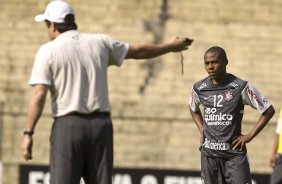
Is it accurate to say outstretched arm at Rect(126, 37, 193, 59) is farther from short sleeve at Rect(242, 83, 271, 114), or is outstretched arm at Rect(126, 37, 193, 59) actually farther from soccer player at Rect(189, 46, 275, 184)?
short sleeve at Rect(242, 83, 271, 114)

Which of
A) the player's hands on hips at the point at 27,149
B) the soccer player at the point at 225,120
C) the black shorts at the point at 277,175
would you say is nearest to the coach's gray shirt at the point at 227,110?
the soccer player at the point at 225,120

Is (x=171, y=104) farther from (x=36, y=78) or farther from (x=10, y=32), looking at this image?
(x=36, y=78)

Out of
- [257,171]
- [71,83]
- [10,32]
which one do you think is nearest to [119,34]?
[10,32]

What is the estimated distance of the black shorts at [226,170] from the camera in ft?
28.8

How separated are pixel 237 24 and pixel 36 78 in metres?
9.20

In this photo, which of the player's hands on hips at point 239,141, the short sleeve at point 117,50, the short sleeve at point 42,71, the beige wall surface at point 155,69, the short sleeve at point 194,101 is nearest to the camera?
the short sleeve at point 42,71

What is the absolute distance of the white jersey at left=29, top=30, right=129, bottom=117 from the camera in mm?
7004

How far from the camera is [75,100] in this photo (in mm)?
7039

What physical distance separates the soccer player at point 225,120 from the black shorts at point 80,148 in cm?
191

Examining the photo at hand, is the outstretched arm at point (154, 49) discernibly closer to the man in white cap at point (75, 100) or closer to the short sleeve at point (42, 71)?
the man in white cap at point (75, 100)

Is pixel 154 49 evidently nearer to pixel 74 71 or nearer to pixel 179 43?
pixel 179 43

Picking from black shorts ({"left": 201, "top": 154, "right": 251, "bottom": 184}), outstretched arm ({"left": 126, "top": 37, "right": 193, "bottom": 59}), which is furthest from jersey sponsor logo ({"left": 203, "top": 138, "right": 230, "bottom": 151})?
outstretched arm ({"left": 126, "top": 37, "right": 193, "bottom": 59})

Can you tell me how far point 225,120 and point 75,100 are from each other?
2133mm

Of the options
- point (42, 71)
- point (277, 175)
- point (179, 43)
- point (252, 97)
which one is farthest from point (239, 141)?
point (277, 175)
